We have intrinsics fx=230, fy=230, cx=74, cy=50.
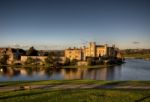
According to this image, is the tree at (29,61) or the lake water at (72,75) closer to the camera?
the lake water at (72,75)

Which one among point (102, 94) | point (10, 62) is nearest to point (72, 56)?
point (10, 62)

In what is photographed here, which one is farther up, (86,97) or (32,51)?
(32,51)

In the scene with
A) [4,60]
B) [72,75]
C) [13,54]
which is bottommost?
[72,75]

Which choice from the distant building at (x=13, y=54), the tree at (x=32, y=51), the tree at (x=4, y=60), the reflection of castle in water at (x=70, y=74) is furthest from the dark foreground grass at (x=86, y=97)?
the tree at (x=32, y=51)

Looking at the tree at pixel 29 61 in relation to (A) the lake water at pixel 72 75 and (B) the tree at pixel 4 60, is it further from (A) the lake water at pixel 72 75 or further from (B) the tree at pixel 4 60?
(A) the lake water at pixel 72 75

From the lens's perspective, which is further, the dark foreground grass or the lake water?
the lake water

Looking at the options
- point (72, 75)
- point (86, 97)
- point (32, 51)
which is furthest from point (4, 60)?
point (86, 97)

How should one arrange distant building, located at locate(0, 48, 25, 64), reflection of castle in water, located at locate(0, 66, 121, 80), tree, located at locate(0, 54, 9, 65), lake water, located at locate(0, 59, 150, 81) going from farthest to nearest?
distant building, located at locate(0, 48, 25, 64) < tree, located at locate(0, 54, 9, 65) < reflection of castle in water, located at locate(0, 66, 121, 80) < lake water, located at locate(0, 59, 150, 81)

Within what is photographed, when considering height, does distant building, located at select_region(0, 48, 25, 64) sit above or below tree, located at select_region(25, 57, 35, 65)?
above

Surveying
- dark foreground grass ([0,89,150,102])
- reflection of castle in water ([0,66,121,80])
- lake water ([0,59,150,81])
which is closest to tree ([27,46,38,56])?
lake water ([0,59,150,81])

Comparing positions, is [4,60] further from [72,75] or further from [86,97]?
[86,97]

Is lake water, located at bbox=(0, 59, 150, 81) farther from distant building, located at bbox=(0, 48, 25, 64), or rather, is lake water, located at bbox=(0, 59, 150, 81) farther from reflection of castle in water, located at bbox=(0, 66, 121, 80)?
distant building, located at bbox=(0, 48, 25, 64)

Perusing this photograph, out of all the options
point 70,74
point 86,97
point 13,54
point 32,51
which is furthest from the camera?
point 32,51

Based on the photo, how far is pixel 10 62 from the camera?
93.9 meters
